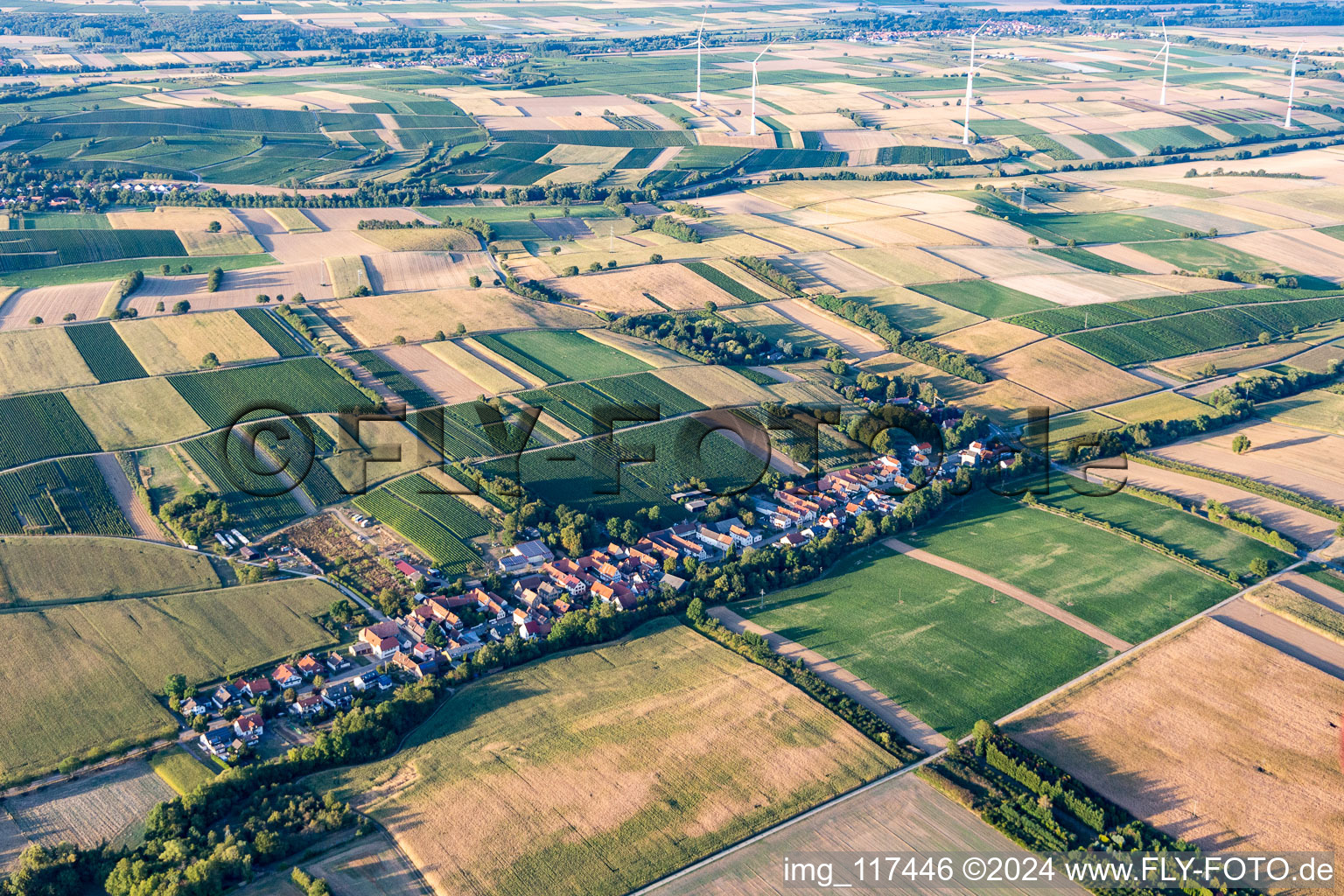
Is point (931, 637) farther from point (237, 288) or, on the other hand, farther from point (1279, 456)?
point (237, 288)

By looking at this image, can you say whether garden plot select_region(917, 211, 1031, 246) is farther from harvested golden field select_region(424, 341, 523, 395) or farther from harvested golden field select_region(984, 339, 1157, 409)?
harvested golden field select_region(424, 341, 523, 395)

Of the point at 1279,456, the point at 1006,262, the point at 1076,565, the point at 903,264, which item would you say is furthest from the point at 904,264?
the point at 1076,565

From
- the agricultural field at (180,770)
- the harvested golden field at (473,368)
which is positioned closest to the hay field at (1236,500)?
the harvested golden field at (473,368)

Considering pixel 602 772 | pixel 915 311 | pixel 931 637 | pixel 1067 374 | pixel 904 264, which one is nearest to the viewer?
pixel 602 772

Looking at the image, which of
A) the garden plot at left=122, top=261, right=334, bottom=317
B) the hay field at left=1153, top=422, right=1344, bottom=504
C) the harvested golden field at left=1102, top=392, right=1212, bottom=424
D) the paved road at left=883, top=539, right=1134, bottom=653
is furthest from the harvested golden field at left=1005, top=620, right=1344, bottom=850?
the garden plot at left=122, top=261, right=334, bottom=317

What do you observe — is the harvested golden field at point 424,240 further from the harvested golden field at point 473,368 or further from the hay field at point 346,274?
the harvested golden field at point 473,368

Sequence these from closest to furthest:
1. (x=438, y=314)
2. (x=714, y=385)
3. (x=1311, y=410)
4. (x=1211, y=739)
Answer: (x=1211, y=739) < (x=1311, y=410) < (x=714, y=385) < (x=438, y=314)
